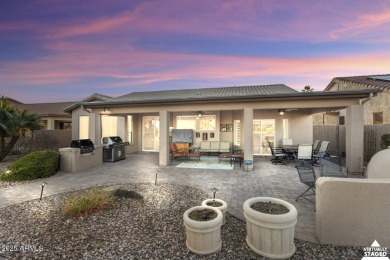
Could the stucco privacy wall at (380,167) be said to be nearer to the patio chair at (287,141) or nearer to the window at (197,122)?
the patio chair at (287,141)

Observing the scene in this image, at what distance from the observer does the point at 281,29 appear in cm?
928

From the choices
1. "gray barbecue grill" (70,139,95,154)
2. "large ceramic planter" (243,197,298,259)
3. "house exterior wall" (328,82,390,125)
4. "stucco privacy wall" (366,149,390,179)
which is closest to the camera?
"large ceramic planter" (243,197,298,259)

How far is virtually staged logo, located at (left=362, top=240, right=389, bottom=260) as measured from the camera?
2.55 m

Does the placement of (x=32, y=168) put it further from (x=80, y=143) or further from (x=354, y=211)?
(x=354, y=211)

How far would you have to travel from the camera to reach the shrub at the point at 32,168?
21.7 ft

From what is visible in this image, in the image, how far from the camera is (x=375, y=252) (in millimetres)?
2650

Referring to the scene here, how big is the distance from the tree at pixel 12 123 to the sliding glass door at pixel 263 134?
13.4 metres

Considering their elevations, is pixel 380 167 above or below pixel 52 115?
below

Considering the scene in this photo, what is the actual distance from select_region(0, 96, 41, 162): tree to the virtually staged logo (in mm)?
13622

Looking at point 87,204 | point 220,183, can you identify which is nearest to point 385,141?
point 220,183

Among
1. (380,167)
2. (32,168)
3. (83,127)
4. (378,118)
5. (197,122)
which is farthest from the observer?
(83,127)

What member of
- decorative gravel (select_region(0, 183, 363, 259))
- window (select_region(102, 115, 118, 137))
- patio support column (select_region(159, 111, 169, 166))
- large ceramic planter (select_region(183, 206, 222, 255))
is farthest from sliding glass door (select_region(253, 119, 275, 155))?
window (select_region(102, 115, 118, 137))

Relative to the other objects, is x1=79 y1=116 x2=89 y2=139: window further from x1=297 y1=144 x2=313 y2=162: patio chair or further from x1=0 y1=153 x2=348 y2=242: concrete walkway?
x1=297 y1=144 x2=313 y2=162: patio chair

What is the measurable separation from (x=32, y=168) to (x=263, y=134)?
12.1 meters
